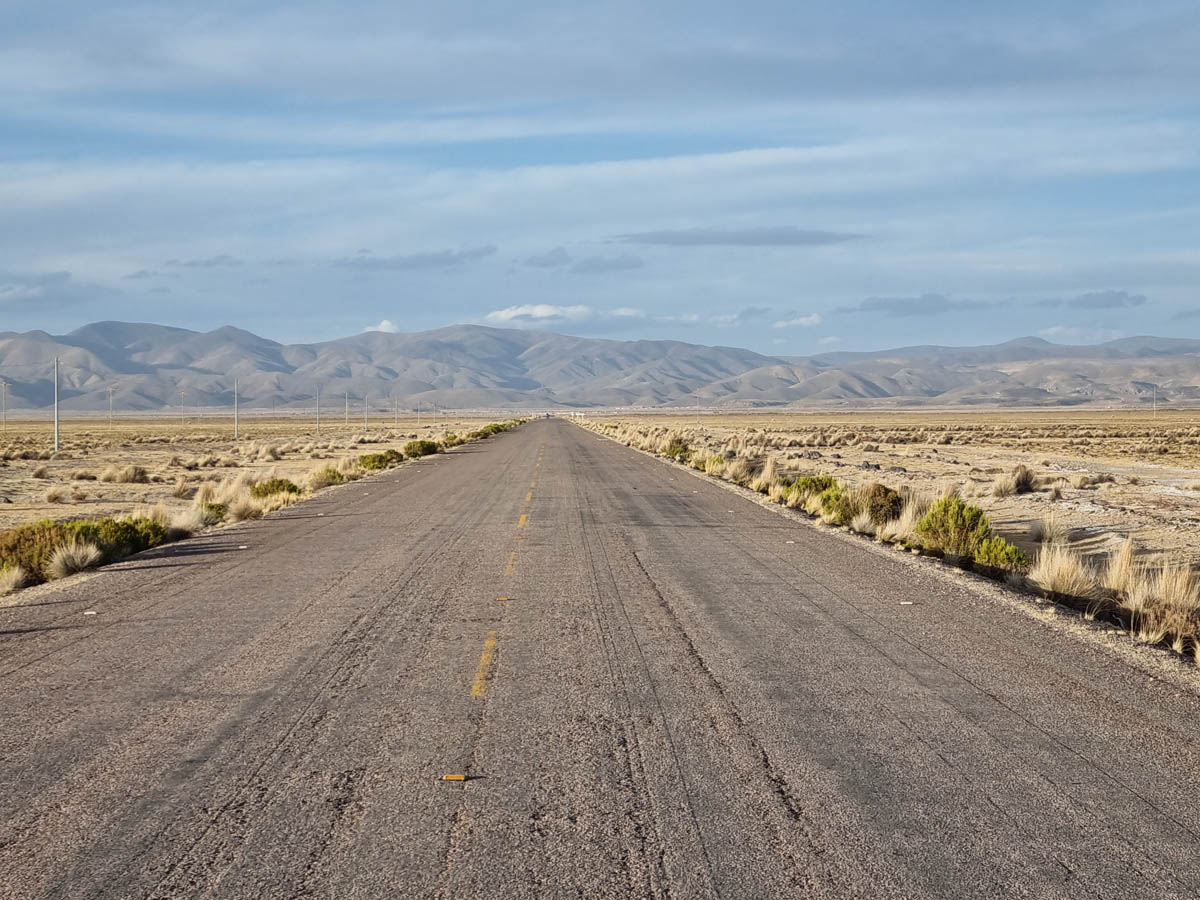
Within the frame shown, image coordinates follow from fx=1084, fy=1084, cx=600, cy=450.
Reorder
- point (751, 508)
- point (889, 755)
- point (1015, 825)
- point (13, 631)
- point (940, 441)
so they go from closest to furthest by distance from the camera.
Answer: point (1015, 825), point (889, 755), point (13, 631), point (751, 508), point (940, 441)

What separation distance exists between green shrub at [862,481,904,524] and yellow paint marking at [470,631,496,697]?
11.8 m

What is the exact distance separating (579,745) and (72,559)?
10.5 m

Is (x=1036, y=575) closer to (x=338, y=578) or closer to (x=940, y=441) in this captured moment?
(x=338, y=578)

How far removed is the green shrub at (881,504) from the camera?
65.4 feet

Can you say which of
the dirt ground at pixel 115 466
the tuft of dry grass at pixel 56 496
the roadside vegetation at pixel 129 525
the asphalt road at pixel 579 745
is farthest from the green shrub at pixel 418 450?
the asphalt road at pixel 579 745

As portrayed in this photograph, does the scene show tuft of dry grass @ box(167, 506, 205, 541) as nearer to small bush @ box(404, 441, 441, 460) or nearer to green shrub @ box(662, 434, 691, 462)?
green shrub @ box(662, 434, 691, 462)

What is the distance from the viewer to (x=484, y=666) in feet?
27.7

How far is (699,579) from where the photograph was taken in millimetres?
12859

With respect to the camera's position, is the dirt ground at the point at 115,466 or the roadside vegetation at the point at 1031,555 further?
the dirt ground at the point at 115,466

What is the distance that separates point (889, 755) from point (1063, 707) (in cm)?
189

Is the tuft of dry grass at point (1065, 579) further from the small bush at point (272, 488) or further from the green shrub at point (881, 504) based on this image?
the small bush at point (272, 488)

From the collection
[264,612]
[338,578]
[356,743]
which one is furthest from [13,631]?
[356,743]

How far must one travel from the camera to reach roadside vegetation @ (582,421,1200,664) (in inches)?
424

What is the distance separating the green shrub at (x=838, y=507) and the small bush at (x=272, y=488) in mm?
12913
